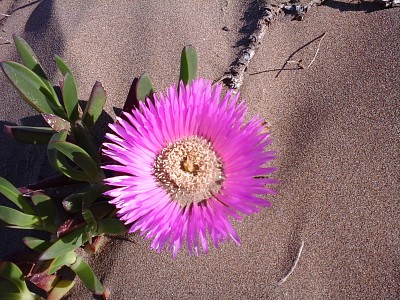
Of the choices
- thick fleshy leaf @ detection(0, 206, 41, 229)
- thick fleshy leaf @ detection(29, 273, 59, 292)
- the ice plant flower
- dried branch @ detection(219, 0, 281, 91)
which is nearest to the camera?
the ice plant flower

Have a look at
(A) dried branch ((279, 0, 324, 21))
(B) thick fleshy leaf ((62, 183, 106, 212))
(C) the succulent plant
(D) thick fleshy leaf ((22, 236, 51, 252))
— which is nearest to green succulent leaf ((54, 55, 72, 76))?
(C) the succulent plant

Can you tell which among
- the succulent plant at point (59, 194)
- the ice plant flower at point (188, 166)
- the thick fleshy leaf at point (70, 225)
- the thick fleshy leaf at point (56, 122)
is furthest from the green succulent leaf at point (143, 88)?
the thick fleshy leaf at point (70, 225)

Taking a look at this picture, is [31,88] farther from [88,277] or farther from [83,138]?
[88,277]

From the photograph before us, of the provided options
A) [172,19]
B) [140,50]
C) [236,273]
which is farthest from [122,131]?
[172,19]

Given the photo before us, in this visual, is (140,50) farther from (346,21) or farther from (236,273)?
(236,273)

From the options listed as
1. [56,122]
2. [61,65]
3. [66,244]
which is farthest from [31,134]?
[66,244]

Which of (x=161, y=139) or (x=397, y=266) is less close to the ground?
(x=161, y=139)

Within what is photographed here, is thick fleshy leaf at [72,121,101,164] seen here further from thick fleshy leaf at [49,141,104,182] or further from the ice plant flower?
the ice plant flower

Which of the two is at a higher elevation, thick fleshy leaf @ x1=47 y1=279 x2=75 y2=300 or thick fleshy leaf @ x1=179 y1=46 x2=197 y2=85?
thick fleshy leaf @ x1=179 y1=46 x2=197 y2=85
